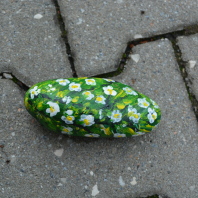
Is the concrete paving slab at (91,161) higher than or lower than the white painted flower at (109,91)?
lower

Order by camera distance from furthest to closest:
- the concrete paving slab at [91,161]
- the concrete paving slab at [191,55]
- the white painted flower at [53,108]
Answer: the concrete paving slab at [191,55] < the concrete paving slab at [91,161] < the white painted flower at [53,108]

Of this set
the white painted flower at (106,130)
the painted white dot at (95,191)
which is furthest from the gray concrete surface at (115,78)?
the white painted flower at (106,130)

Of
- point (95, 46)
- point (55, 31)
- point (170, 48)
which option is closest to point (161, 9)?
point (170, 48)

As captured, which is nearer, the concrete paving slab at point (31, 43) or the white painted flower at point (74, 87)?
the white painted flower at point (74, 87)

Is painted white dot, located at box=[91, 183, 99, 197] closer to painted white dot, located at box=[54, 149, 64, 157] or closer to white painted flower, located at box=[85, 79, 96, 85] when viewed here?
painted white dot, located at box=[54, 149, 64, 157]

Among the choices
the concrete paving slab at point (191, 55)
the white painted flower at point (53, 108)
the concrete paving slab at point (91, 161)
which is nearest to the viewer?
the white painted flower at point (53, 108)

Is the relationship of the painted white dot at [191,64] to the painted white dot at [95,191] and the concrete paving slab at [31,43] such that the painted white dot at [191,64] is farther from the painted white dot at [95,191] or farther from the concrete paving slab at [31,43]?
the painted white dot at [95,191]
